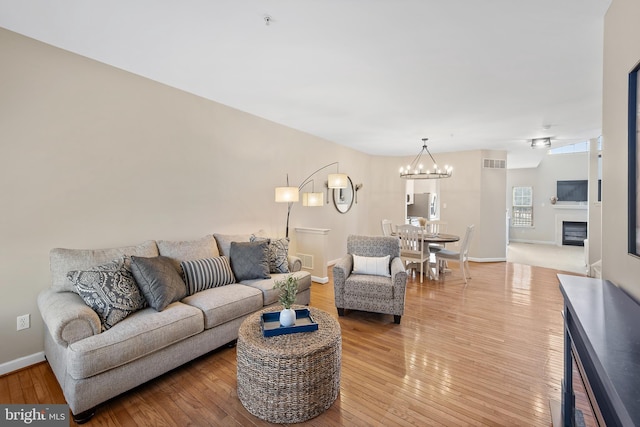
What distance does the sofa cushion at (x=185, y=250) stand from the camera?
289 centimetres

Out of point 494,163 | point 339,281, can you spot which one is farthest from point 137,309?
point 494,163

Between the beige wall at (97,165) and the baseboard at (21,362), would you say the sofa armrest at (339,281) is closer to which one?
the beige wall at (97,165)

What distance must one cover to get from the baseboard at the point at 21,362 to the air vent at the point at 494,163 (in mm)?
7725

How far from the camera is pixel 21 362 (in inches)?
89.8

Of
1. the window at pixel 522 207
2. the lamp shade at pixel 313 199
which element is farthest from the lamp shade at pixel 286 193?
the window at pixel 522 207

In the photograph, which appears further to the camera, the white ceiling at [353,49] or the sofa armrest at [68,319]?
the white ceiling at [353,49]

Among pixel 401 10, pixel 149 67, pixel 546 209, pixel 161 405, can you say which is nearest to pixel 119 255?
pixel 161 405

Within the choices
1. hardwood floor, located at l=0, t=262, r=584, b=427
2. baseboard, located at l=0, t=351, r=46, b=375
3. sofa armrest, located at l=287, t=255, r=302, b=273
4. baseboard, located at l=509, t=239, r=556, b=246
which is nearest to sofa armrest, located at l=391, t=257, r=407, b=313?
hardwood floor, located at l=0, t=262, r=584, b=427

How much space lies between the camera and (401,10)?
74.4 inches

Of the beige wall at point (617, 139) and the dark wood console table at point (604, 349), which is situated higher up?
the beige wall at point (617, 139)

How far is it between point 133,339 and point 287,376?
1.11 m

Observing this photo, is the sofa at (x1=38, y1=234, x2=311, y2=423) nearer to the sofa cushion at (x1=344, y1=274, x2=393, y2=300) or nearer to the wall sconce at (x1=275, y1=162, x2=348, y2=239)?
the sofa cushion at (x1=344, y1=274, x2=393, y2=300)

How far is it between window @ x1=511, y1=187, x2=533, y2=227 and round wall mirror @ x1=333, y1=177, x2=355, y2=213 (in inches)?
272

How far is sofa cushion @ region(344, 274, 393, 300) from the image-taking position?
319 centimetres
